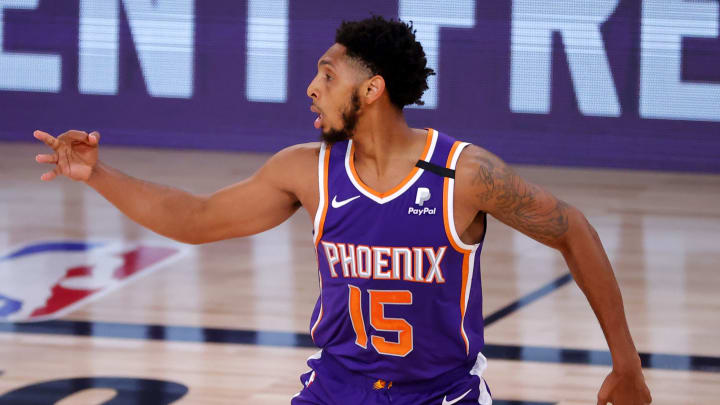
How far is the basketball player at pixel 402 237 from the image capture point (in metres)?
2.75

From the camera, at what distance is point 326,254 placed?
2.82 m

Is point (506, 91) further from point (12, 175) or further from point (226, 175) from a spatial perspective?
point (12, 175)

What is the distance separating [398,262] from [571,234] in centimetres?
42

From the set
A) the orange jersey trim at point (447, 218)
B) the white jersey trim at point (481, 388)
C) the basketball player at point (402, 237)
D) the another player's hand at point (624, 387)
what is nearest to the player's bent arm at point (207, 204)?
the basketball player at point (402, 237)

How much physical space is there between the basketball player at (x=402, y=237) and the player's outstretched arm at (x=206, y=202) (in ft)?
0.24

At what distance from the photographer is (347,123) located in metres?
2.81

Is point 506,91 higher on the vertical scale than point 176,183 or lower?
higher

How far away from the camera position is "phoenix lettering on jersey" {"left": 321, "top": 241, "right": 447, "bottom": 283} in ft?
8.97

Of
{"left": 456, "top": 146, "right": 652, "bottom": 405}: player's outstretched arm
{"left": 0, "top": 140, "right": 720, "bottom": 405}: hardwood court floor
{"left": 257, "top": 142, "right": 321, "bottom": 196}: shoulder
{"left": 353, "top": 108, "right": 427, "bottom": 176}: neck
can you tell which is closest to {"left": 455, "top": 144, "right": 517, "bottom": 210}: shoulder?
{"left": 456, "top": 146, "right": 652, "bottom": 405}: player's outstretched arm

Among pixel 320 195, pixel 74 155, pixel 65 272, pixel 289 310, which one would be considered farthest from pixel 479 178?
pixel 65 272

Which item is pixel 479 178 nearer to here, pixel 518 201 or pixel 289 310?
pixel 518 201

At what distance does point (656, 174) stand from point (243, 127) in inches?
A: 138

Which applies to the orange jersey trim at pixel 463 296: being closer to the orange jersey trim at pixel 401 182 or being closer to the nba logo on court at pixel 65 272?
the orange jersey trim at pixel 401 182

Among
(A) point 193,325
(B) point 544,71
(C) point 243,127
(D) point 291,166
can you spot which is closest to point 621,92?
(B) point 544,71
